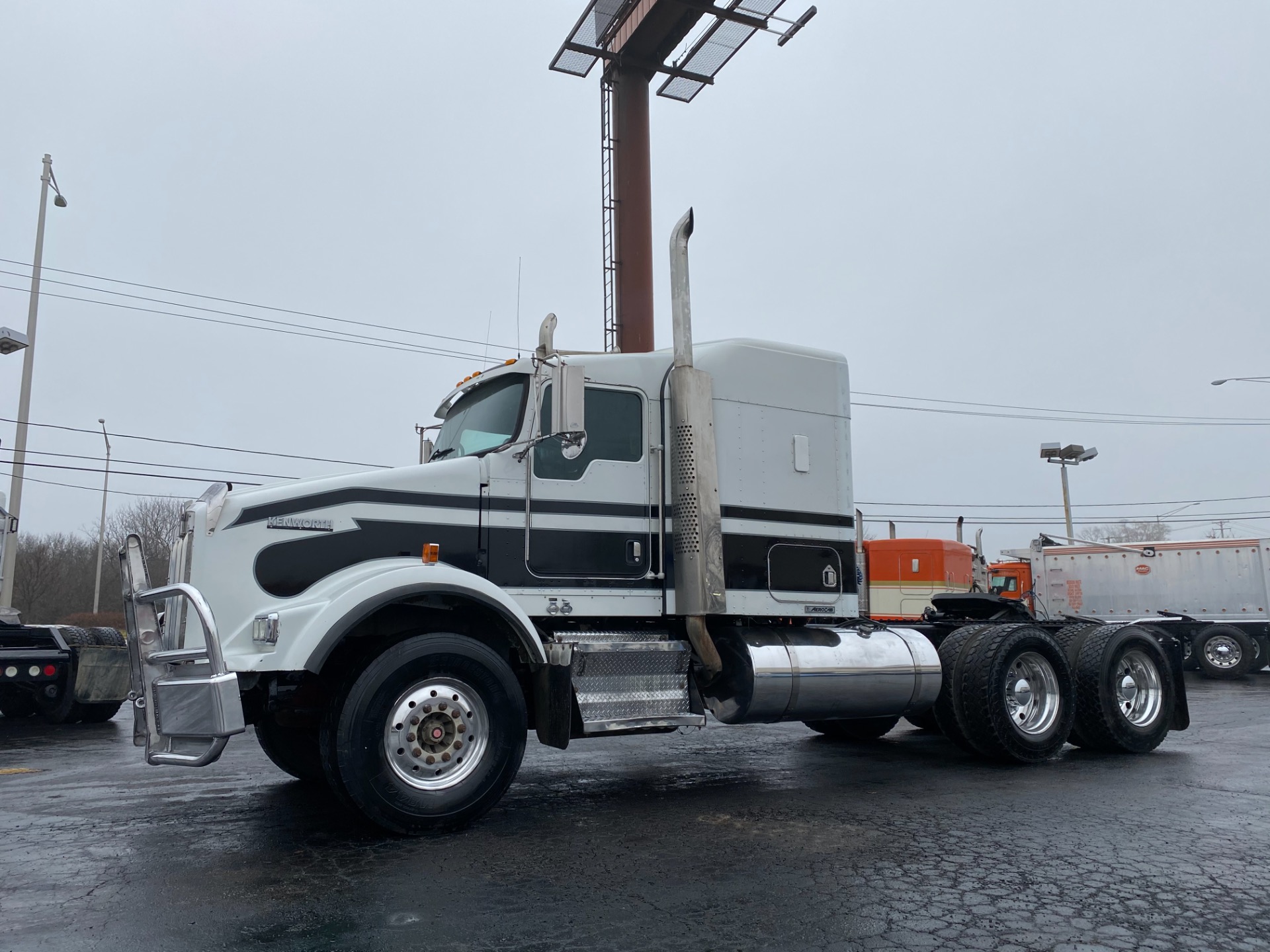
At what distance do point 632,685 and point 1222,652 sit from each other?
2127cm

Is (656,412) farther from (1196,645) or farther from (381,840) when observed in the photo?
(1196,645)

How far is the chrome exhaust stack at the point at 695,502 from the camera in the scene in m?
7.15

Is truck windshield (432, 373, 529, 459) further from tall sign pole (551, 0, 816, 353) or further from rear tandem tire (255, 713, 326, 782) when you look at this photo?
tall sign pole (551, 0, 816, 353)

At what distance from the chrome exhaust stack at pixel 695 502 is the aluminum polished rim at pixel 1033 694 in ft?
10.1

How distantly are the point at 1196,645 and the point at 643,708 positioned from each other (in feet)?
69.0

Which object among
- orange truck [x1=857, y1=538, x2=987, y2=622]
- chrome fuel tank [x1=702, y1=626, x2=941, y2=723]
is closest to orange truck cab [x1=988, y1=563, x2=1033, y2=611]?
orange truck [x1=857, y1=538, x2=987, y2=622]

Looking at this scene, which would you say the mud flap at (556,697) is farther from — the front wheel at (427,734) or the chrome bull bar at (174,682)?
the chrome bull bar at (174,682)

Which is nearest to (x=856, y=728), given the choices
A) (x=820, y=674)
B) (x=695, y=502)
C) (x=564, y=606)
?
(x=820, y=674)

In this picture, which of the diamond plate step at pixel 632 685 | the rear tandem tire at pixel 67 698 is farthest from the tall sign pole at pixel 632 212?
the diamond plate step at pixel 632 685

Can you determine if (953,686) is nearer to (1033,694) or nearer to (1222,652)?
(1033,694)

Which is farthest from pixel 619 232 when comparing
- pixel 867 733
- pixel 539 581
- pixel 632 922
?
pixel 632 922

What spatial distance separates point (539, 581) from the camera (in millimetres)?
6781

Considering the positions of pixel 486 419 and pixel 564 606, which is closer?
pixel 564 606

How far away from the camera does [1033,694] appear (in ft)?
29.1
